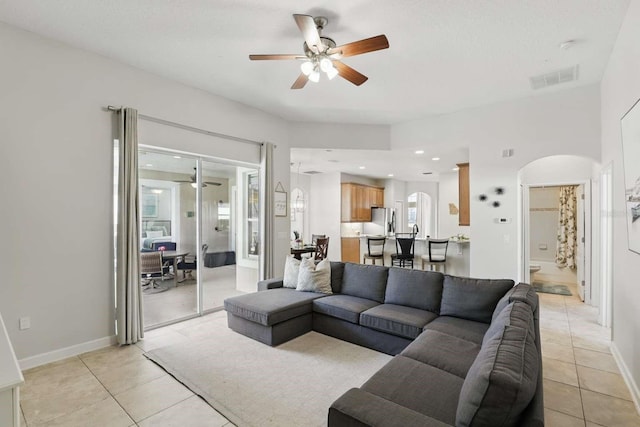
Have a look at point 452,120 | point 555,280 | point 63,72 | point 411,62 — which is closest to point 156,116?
point 63,72

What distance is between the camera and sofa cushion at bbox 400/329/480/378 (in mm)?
2089

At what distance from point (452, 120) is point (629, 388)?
4097 mm

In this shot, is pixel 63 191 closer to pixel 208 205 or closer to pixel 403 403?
pixel 208 205

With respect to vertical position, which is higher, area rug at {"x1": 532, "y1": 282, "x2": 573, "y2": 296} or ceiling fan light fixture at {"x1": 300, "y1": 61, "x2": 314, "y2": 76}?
ceiling fan light fixture at {"x1": 300, "y1": 61, "x2": 314, "y2": 76}

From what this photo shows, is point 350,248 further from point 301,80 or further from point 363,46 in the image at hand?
point 363,46

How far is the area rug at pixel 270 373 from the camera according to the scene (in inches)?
91.0

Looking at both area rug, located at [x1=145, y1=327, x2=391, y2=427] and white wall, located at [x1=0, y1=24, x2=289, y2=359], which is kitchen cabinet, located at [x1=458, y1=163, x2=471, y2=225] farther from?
white wall, located at [x1=0, y1=24, x2=289, y2=359]

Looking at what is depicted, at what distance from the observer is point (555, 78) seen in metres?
3.98

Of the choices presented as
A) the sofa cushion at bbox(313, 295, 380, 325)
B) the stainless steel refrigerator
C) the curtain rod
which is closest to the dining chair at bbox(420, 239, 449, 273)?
Answer: the sofa cushion at bbox(313, 295, 380, 325)

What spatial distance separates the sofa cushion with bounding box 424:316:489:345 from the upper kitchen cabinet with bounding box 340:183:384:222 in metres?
6.09

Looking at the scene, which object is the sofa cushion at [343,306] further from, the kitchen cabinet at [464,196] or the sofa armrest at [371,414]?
the kitchen cabinet at [464,196]

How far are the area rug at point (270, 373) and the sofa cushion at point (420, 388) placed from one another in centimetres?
64

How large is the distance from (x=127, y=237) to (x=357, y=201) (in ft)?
22.0

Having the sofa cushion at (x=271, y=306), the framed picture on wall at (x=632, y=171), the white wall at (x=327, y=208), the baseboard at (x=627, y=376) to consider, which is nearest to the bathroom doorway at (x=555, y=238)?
the baseboard at (x=627, y=376)
